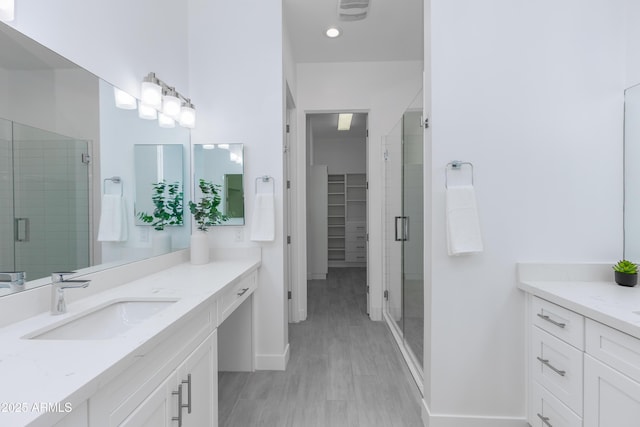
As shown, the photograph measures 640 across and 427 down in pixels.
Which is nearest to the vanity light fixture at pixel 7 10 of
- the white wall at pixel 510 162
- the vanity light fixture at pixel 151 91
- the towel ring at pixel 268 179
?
the vanity light fixture at pixel 151 91

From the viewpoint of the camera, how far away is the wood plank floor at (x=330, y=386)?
1937 millimetres

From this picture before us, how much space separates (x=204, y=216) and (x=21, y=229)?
1.26 metres

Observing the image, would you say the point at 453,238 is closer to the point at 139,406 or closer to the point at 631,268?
the point at 631,268

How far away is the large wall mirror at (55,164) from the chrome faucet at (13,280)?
0.07ft

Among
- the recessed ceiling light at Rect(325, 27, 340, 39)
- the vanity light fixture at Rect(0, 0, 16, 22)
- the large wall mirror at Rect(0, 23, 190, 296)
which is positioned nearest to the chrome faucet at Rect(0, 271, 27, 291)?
the large wall mirror at Rect(0, 23, 190, 296)

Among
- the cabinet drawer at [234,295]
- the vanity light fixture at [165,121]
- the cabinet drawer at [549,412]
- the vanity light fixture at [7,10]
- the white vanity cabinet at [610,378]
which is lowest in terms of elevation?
the cabinet drawer at [549,412]

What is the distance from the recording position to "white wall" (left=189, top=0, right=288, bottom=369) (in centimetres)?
252

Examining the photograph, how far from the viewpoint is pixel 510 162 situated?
5.95 ft

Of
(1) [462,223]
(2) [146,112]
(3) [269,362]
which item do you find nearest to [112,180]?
(2) [146,112]

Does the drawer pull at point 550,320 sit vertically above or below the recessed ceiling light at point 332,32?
below

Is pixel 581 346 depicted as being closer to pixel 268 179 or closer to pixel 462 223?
pixel 462 223

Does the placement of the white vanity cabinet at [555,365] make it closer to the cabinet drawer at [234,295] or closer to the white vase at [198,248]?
the cabinet drawer at [234,295]

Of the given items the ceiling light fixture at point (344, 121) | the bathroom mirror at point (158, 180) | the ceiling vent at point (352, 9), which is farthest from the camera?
the ceiling light fixture at point (344, 121)

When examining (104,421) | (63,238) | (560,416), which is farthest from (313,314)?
(104,421)
